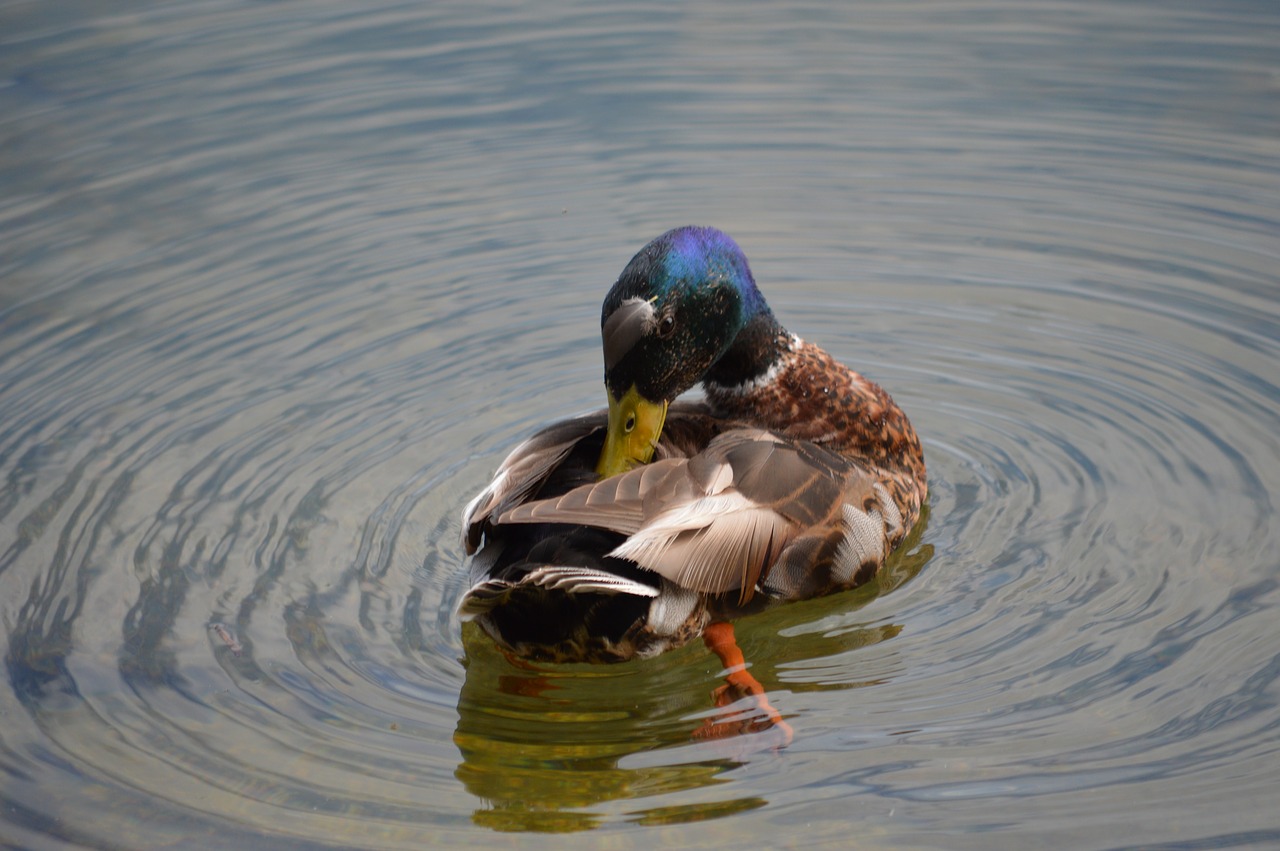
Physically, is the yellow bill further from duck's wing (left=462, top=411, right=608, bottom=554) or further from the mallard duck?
duck's wing (left=462, top=411, right=608, bottom=554)

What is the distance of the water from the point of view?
374cm

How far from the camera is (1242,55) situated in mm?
8594

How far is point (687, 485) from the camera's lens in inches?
163

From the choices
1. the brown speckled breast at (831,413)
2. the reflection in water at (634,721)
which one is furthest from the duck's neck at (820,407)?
the reflection in water at (634,721)

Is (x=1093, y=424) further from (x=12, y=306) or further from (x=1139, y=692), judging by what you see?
(x=12, y=306)

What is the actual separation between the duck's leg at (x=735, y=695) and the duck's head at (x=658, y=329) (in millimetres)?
558

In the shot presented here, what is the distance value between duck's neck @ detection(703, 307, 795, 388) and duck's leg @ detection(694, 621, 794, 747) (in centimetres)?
96

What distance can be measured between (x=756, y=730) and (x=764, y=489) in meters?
0.70

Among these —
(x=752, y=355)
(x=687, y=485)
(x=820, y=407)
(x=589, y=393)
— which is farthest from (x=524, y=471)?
(x=589, y=393)

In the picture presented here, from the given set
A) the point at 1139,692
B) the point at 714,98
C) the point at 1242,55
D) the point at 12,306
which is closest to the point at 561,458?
the point at 1139,692

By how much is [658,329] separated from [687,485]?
54 cm

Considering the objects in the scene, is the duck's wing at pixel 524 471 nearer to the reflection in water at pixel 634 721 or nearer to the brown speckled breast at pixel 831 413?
the reflection in water at pixel 634 721

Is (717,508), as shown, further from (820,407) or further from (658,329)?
(820,407)

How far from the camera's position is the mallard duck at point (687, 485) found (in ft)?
13.0
